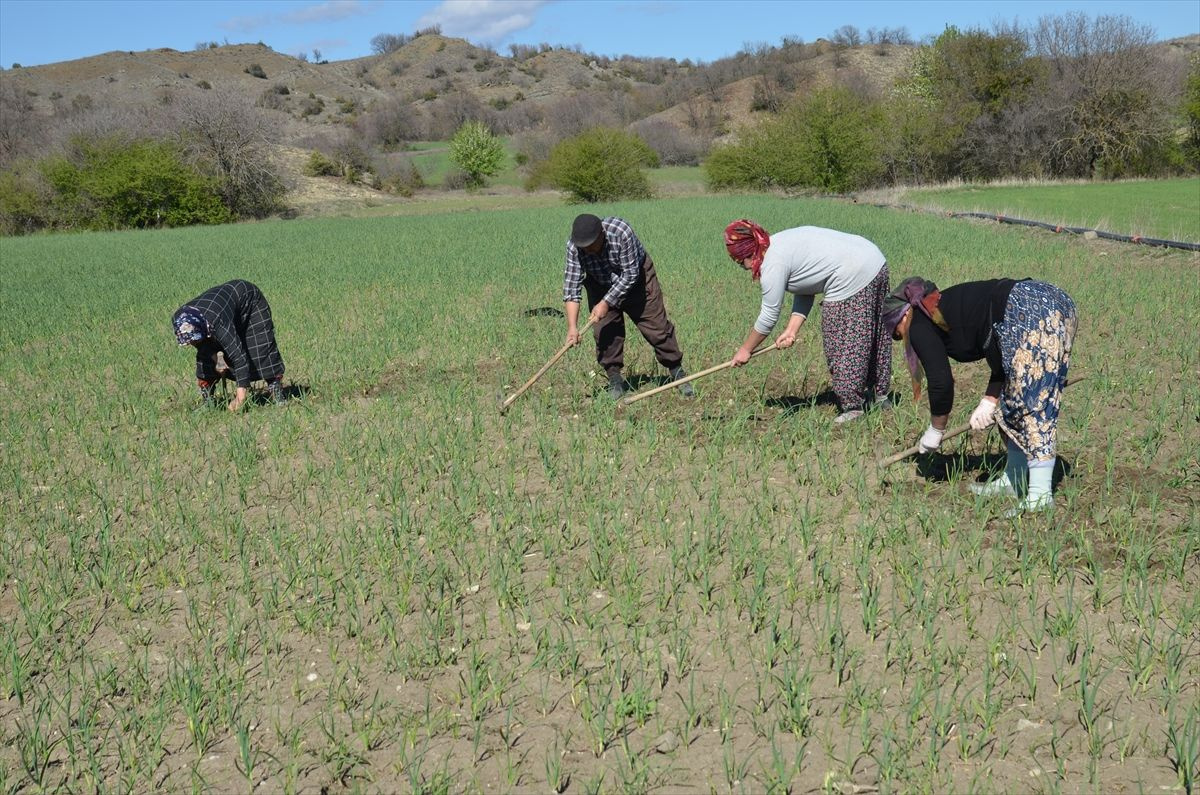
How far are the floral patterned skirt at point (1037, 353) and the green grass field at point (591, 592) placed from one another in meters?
0.50

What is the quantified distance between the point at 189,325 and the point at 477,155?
51402 mm

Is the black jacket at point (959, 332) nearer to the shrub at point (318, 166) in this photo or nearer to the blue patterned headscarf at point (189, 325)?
the blue patterned headscarf at point (189, 325)

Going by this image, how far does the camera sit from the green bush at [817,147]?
3650 centimetres

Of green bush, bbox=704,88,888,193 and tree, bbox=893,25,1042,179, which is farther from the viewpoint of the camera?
tree, bbox=893,25,1042,179

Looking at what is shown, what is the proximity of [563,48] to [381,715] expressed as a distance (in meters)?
126

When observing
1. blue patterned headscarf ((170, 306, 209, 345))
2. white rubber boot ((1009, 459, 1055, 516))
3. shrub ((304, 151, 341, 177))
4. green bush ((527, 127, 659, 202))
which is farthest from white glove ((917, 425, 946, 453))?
shrub ((304, 151, 341, 177))

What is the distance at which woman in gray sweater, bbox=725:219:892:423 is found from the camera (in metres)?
5.43

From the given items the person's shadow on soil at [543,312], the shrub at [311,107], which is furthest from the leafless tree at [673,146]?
the person's shadow on soil at [543,312]

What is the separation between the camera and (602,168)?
1523 inches

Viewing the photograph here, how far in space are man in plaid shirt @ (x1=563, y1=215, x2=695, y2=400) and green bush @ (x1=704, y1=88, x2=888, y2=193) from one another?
32.0 meters

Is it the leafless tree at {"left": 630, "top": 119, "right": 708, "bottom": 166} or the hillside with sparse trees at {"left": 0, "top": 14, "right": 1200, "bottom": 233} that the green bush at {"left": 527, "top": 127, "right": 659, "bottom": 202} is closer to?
the hillside with sparse trees at {"left": 0, "top": 14, "right": 1200, "bottom": 233}

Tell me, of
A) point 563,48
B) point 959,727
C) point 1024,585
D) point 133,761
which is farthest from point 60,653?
point 563,48

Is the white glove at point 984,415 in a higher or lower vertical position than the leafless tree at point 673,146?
lower

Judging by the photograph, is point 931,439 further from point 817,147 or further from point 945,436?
point 817,147
